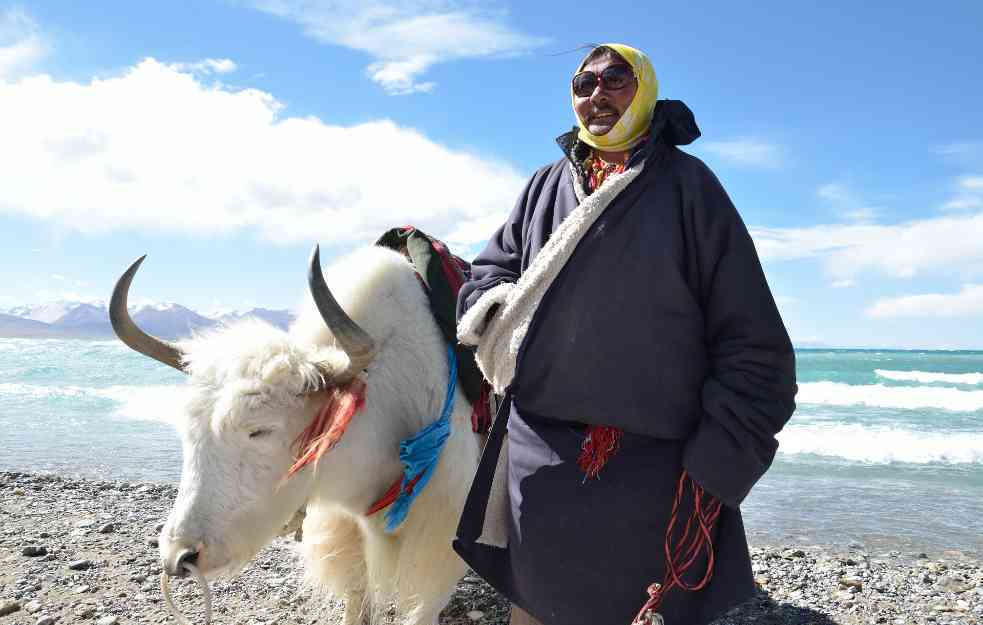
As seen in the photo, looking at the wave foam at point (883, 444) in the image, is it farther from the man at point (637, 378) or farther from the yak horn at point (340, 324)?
the man at point (637, 378)

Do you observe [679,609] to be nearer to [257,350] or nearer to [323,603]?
[257,350]

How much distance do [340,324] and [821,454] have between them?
8.37 metres

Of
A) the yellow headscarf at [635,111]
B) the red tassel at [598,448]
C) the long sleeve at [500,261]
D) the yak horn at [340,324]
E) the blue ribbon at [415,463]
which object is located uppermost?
the yellow headscarf at [635,111]

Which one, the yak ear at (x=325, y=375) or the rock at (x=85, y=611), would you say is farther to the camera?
the rock at (x=85, y=611)

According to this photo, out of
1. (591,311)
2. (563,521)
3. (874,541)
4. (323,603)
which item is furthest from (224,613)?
(874,541)

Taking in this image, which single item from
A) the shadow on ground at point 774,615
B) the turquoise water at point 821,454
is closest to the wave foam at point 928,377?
the turquoise water at point 821,454

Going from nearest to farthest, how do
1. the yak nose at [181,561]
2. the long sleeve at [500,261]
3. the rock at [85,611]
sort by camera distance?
the long sleeve at [500,261]
the yak nose at [181,561]
the rock at [85,611]

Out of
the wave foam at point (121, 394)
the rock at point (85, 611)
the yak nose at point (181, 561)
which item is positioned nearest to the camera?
the yak nose at point (181, 561)

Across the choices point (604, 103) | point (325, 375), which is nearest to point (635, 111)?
point (604, 103)

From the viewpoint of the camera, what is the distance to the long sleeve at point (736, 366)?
4.17ft

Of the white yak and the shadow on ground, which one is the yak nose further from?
the shadow on ground

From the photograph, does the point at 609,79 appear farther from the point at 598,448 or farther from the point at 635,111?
the point at 598,448

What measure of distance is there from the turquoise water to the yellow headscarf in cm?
136

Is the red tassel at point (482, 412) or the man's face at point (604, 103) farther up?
the man's face at point (604, 103)
